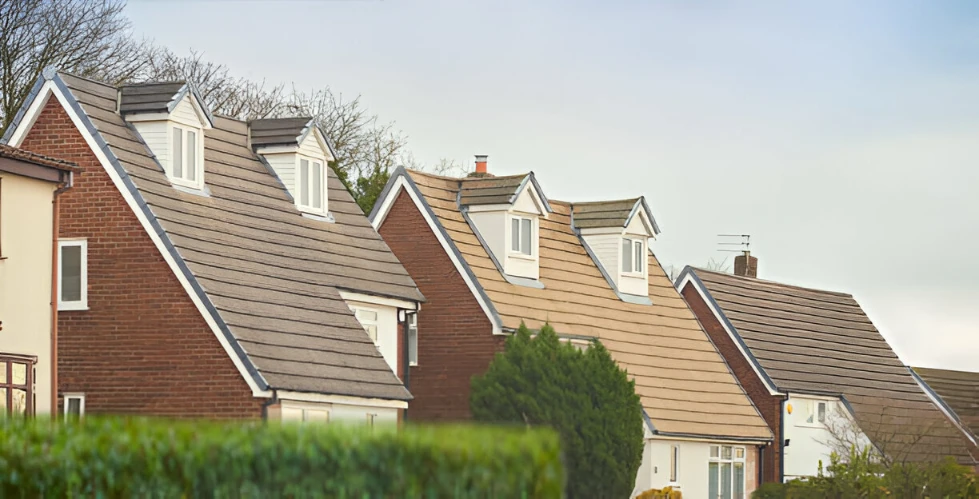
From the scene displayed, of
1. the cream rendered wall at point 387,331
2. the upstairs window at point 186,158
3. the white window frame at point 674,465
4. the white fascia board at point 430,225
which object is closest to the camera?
the upstairs window at point 186,158

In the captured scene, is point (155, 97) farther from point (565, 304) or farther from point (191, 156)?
point (565, 304)

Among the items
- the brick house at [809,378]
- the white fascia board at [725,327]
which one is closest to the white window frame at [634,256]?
the white fascia board at [725,327]

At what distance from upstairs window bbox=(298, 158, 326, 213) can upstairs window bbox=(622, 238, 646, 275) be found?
11.0 meters

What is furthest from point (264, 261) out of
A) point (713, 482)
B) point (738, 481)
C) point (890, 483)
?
point (738, 481)

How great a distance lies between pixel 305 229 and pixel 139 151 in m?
4.92

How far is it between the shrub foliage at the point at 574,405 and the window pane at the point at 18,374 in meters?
10.1

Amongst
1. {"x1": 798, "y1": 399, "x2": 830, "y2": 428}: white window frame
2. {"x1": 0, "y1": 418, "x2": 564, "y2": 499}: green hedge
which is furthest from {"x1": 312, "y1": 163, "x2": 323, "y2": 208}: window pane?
{"x1": 0, "y1": 418, "x2": 564, "y2": 499}: green hedge

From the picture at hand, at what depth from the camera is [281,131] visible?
34.5 metres

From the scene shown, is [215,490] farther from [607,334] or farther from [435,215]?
[607,334]

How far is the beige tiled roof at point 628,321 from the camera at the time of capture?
37.9 metres

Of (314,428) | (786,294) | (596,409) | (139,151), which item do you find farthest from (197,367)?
(786,294)

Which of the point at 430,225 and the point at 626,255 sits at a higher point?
the point at 430,225

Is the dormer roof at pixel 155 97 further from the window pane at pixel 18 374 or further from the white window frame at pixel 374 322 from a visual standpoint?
the window pane at pixel 18 374

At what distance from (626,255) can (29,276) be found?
19861 mm
